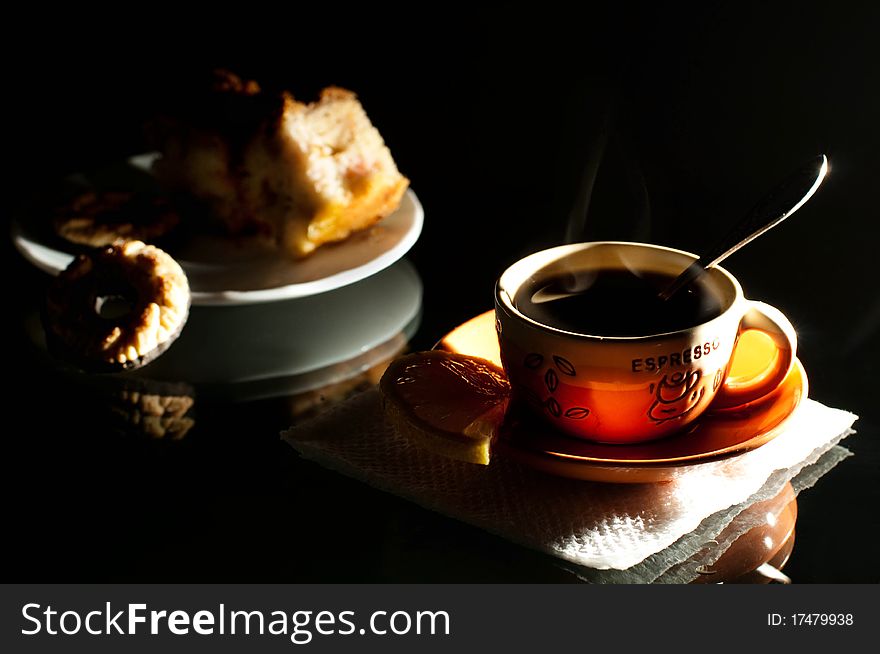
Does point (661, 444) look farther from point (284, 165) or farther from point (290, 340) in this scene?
point (284, 165)

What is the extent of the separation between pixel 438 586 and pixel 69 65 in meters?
1.48

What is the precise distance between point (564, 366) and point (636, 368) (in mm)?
55

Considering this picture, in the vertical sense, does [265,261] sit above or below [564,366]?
below

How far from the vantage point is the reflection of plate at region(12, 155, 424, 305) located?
121cm

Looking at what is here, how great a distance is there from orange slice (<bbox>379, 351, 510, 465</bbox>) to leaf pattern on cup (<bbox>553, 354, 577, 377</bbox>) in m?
0.07

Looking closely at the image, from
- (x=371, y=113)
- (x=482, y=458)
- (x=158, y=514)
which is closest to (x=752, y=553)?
(x=482, y=458)

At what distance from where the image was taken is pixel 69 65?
193 cm

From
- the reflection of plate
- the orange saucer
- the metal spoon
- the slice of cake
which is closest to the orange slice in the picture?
the orange saucer

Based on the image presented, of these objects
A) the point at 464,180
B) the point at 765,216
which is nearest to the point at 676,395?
the point at 765,216

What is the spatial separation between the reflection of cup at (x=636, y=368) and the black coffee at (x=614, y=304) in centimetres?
1

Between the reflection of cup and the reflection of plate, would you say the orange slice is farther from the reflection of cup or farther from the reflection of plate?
the reflection of plate

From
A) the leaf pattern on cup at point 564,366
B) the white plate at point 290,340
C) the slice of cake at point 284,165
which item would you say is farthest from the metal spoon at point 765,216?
the slice of cake at point 284,165

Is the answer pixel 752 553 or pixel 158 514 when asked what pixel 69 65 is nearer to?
pixel 158 514

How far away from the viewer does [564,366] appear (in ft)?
2.66
